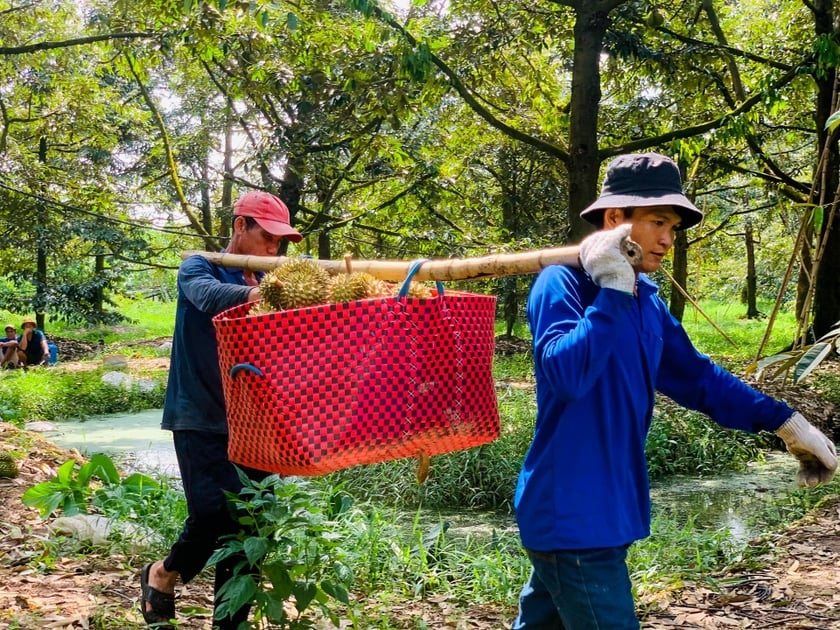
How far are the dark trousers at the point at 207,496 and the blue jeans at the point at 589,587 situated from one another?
131 cm

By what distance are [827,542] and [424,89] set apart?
16.7 feet

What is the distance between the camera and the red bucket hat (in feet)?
6.70

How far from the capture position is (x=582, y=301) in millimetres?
2037

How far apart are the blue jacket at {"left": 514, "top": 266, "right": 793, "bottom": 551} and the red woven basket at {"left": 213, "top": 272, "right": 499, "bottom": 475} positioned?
0.87ft

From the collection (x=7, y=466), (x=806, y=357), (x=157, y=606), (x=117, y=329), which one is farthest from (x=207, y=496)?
(x=117, y=329)

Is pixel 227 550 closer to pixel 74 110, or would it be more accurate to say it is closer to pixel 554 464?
pixel 554 464

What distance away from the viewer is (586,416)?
197cm

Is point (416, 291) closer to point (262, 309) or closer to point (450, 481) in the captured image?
point (262, 309)

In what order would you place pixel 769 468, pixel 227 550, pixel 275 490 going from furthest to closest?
pixel 769 468 → pixel 275 490 → pixel 227 550

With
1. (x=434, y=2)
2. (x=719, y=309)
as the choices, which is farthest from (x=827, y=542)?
(x=719, y=309)

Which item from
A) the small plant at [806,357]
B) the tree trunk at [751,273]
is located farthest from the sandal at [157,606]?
the tree trunk at [751,273]

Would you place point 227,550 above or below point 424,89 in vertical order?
below

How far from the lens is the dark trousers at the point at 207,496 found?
9.48 ft

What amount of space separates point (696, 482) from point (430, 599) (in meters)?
4.09
